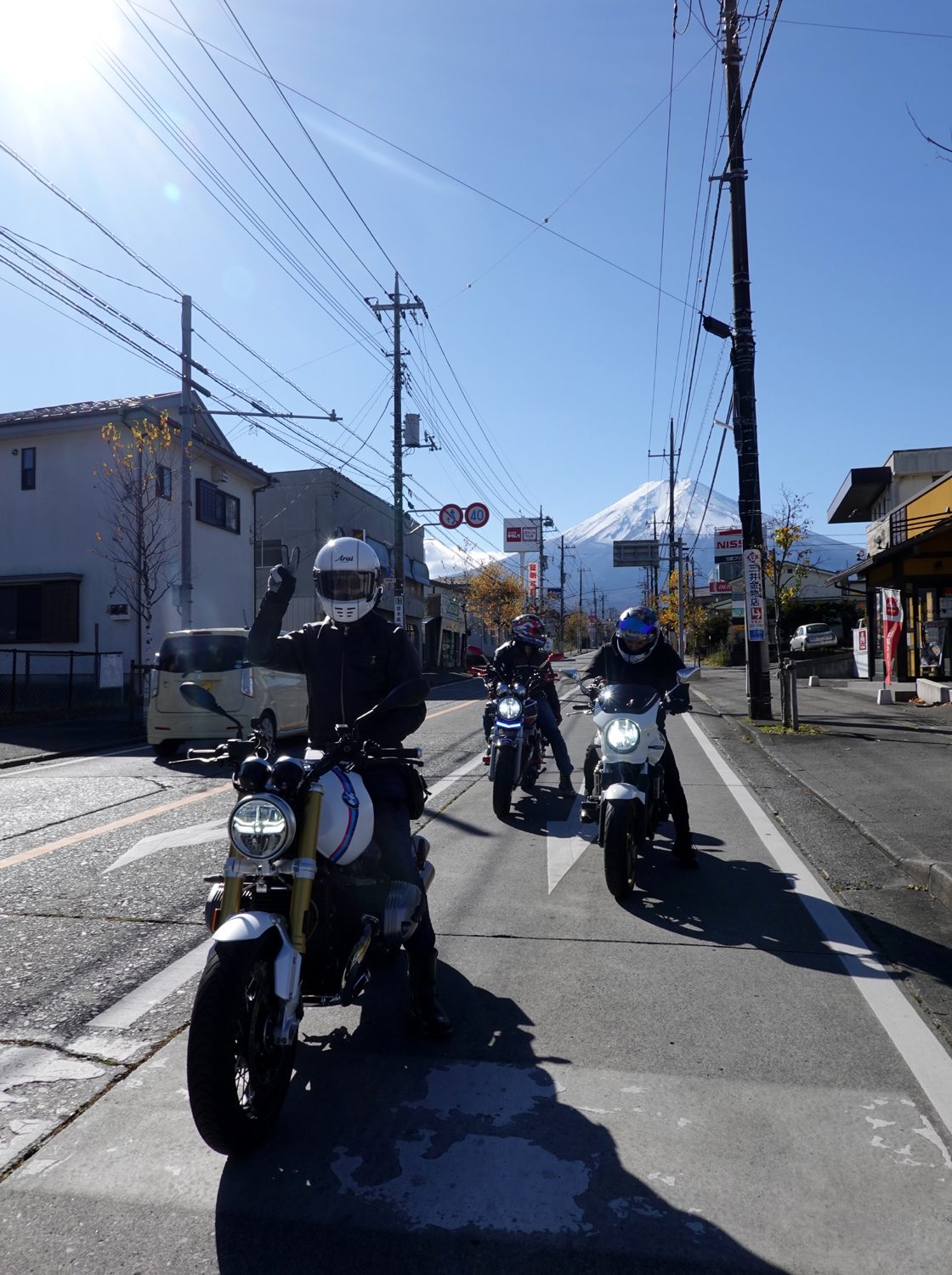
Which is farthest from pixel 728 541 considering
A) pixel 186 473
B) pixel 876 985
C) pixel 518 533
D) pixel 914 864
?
pixel 518 533

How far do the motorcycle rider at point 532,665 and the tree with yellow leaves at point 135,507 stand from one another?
1644 centimetres

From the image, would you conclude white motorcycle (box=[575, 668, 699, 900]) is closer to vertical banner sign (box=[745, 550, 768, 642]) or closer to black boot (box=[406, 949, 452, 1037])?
black boot (box=[406, 949, 452, 1037])

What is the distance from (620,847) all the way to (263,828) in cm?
305

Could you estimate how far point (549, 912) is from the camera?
18.0ft

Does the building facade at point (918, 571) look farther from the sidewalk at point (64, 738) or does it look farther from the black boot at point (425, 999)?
the black boot at point (425, 999)

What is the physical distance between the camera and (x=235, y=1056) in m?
2.81

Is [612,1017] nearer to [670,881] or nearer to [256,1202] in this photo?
[256,1202]

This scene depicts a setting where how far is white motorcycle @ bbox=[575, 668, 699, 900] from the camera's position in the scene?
18.6 ft

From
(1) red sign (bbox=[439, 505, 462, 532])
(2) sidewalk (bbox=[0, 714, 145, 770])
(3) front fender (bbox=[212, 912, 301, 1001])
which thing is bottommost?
(2) sidewalk (bbox=[0, 714, 145, 770])

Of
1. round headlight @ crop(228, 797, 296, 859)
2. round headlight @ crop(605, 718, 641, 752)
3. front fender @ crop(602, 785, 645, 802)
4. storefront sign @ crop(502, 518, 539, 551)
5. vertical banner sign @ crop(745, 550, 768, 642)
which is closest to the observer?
round headlight @ crop(228, 797, 296, 859)

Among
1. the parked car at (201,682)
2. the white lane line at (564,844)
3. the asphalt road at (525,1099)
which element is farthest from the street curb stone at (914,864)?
the parked car at (201,682)

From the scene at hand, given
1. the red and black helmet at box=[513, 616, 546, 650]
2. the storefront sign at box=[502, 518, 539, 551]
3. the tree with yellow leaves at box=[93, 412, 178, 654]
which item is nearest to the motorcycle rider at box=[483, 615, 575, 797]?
the red and black helmet at box=[513, 616, 546, 650]

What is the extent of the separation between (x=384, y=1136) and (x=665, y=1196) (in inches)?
33.7

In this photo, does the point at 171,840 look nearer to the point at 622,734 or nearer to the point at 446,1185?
the point at 622,734
